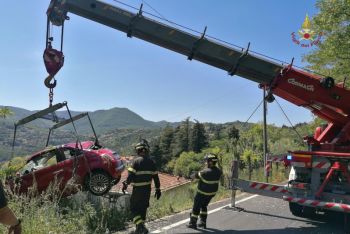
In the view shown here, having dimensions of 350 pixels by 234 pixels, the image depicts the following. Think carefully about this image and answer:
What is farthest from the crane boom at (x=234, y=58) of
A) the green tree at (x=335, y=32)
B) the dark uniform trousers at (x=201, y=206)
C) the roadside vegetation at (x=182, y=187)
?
the green tree at (x=335, y=32)

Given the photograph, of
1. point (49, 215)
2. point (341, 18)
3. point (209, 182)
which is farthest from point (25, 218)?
point (341, 18)

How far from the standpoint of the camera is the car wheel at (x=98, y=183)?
10.1 meters

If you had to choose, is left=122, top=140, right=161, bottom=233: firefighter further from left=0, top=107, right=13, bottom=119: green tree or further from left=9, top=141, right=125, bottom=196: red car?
left=0, top=107, right=13, bottom=119: green tree

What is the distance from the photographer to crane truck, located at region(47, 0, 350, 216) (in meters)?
8.96

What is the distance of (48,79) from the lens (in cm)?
918

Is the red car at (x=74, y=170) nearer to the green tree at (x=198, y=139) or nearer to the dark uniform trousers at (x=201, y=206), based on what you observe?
the dark uniform trousers at (x=201, y=206)

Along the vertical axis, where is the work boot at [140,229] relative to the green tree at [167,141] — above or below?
below

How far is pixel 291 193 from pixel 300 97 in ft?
6.96

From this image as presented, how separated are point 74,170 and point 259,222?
4.54 meters

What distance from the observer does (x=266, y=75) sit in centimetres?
935

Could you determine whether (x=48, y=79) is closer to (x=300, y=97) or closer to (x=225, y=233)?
(x=225, y=233)

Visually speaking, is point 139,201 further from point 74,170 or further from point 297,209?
point 297,209

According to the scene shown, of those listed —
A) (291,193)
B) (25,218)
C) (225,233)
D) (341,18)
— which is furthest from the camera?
(341,18)

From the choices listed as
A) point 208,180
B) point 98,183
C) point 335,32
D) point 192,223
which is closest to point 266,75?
point 208,180
